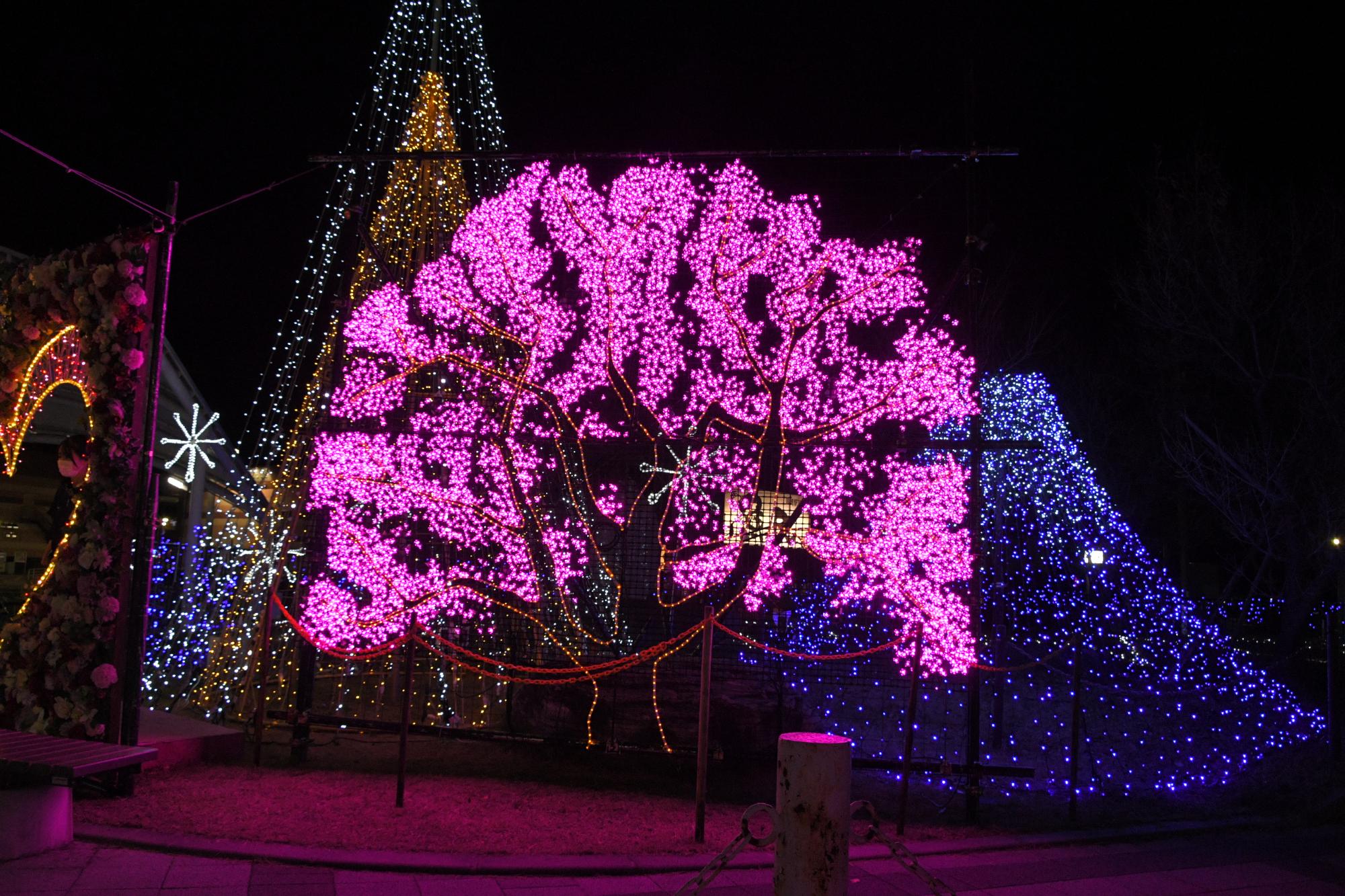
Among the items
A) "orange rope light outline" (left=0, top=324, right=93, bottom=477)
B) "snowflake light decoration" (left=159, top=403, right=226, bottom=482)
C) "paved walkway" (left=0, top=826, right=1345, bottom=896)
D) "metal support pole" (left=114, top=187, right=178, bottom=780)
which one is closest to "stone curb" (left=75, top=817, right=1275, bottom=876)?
"paved walkway" (left=0, top=826, right=1345, bottom=896)

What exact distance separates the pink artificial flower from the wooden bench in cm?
89

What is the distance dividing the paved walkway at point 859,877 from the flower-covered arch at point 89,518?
1.53 m

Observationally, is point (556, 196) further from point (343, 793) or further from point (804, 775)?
point (804, 775)

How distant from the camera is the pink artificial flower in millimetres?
6484

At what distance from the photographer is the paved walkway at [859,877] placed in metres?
4.92

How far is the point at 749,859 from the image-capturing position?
5.84 m

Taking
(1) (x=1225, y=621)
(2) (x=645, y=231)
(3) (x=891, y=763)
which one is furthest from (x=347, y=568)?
(1) (x=1225, y=621)

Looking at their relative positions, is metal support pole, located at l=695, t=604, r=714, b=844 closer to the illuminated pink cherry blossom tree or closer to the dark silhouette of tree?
the illuminated pink cherry blossom tree

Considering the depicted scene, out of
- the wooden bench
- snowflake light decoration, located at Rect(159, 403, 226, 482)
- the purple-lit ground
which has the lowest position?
the purple-lit ground

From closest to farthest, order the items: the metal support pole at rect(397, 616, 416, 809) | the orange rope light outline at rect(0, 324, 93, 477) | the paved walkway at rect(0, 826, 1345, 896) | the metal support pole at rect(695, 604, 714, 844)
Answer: the paved walkway at rect(0, 826, 1345, 896), the metal support pole at rect(695, 604, 714, 844), the metal support pole at rect(397, 616, 416, 809), the orange rope light outline at rect(0, 324, 93, 477)

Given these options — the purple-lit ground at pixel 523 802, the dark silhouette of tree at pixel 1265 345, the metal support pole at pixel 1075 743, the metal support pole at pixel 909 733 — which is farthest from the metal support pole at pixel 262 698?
the dark silhouette of tree at pixel 1265 345

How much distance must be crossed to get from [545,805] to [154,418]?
4.12 m

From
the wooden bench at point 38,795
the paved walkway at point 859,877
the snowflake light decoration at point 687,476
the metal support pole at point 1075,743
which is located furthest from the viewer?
the snowflake light decoration at point 687,476

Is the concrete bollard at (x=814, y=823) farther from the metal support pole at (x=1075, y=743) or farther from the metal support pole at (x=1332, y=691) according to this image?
the metal support pole at (x=1332, y=691)
